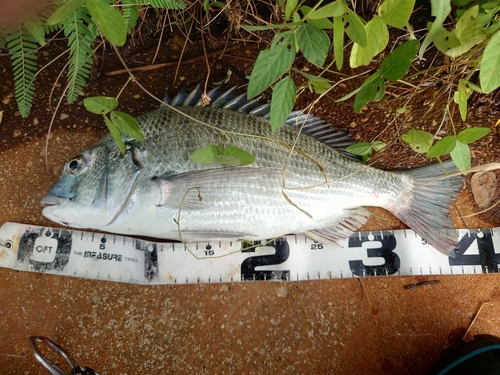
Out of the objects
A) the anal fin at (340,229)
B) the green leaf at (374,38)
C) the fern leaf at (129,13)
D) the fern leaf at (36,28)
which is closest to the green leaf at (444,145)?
the green leaf at (374,38)

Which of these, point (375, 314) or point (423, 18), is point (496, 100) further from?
point (375, 314)

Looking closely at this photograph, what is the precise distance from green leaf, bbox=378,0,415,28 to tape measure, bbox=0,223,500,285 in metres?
1.31

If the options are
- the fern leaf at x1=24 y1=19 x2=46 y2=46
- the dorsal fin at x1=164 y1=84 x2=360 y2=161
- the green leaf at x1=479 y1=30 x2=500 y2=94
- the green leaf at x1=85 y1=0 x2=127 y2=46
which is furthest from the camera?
the dorsal fin at x1=164 y1=84 x2=360 y2=161

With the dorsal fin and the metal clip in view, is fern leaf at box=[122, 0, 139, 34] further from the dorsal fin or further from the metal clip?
the metal clip

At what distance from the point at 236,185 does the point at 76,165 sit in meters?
0.87

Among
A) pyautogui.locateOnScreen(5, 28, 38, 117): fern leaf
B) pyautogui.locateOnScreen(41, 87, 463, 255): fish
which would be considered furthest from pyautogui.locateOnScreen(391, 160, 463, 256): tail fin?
pyautogui.locateOnScreen(5, 28, 38, 117): fern leaf

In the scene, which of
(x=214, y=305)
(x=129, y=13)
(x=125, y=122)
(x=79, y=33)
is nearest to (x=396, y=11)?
(x=125, y=122)

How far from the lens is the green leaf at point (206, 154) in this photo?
64.5 inches

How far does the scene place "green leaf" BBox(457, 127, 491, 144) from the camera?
1683mm

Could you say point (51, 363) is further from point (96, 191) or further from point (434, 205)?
Result: point (434, 205)

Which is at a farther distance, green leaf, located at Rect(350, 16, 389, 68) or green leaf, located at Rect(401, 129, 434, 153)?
green leaf, located at Rect(401, 129, 434, 153)

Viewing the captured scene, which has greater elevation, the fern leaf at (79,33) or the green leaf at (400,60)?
the fern leaf at (79,33)

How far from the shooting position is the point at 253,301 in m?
2.30

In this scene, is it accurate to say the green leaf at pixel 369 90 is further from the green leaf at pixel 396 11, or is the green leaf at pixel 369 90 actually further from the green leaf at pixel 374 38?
the green leaf at pixel 396 11
